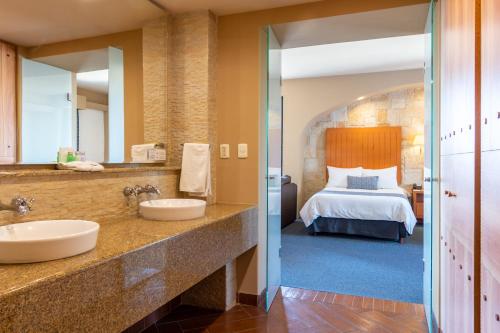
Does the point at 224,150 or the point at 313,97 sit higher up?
the point at 313,97

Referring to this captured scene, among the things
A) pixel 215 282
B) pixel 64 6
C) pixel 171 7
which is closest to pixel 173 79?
pixel 171 7

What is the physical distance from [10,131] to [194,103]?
1.28m

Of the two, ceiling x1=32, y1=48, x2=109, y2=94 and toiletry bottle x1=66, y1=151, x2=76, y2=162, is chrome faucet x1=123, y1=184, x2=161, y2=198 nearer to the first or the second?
toiletry bottle x1=66, y1=151, x2=76, y2=162

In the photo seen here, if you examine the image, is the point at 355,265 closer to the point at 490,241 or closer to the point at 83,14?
the point at 490,241

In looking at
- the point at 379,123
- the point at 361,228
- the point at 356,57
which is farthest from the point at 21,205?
the point at 379,123

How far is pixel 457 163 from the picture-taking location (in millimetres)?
1552

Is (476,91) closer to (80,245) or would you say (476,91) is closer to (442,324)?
(442,324)

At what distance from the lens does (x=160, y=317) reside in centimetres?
248

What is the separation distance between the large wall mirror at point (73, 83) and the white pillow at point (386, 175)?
459 cm

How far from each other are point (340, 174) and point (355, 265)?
2758 millimetres

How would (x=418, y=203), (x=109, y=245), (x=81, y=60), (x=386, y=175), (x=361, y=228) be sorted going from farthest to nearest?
(x=386, y=175)
(x=418, y=203)
(x=361, y=228)
(x=81, y=60)
(x=109, y=245)

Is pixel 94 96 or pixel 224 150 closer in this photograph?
pixel 94 96

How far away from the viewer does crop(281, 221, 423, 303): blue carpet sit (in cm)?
301

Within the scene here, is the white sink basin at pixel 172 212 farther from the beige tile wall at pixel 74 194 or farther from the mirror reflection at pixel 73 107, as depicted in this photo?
the mirror reflection at pixel 73 107
